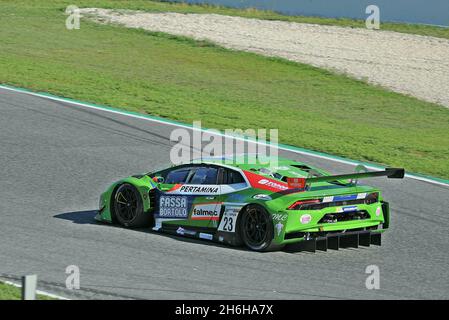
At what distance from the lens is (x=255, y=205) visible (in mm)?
12258

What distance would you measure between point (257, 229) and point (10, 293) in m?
3.71

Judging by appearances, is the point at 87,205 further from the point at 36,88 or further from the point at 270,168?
the point at 36,88

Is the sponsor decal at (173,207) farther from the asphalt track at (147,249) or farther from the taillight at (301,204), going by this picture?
the taillight at (301,204)

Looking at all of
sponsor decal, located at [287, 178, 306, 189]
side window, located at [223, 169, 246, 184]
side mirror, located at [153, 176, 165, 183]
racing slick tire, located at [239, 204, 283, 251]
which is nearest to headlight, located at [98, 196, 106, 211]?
side mirror, located at [153, 176, 165, 183]

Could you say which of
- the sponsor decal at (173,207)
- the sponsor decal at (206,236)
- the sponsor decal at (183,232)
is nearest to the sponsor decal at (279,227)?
the sponsor decal at (206,236)

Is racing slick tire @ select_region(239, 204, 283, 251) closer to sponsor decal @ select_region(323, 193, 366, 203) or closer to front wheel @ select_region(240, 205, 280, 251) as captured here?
front wheel @ select_region(240, 205, 280, 251)

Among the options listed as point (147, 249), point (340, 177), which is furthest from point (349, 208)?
point (147, 249)

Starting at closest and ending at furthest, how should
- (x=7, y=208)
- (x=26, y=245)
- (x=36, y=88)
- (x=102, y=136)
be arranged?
(x=26, y=245) < (x=7, y=208) < (x=102, y=136) < (x=36, y=88)

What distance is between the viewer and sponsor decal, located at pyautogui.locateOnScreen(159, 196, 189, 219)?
13.2 m

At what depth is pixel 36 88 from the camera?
2356 centimetres

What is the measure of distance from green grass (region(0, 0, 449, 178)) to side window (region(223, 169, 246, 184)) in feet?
20.1
